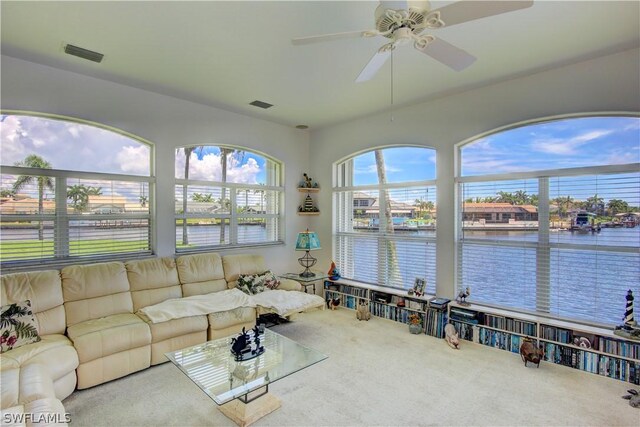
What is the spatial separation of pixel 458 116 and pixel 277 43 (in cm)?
249

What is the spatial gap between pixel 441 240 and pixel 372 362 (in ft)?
6.15

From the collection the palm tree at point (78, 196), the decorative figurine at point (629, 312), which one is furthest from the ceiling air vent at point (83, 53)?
the decorative figurine at point (629, 312)

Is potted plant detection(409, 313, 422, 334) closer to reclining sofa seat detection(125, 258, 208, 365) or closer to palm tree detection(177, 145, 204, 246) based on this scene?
reclining sofa seat detection(125, 258, 208, 365)

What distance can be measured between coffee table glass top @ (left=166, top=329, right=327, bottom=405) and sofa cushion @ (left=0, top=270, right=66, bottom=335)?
4.19 feet

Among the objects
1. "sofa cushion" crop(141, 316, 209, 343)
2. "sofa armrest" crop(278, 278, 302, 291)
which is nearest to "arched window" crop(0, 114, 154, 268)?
"sofa cushion" crop(141, 316, 209, 343)

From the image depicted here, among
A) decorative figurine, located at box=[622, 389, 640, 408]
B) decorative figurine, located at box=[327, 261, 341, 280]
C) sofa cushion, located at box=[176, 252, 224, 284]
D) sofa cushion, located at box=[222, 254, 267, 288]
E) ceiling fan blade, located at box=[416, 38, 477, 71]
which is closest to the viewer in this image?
ceiling fan blade, located at box=[416, 38, 477, 71]

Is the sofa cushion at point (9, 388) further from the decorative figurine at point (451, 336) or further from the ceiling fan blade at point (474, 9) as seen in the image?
the decorative figurine at point (451, 336)

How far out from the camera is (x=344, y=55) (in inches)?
118

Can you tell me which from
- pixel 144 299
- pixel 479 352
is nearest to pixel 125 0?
pixel 144 299

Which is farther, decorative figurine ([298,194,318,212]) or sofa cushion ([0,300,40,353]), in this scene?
decorative figurine ([298,194,318,212])

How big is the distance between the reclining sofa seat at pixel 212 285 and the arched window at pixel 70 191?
601 mm

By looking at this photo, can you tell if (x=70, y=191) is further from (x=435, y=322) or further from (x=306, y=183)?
(x=435, y=322)

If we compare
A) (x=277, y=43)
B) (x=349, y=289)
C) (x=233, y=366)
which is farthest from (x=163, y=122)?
(x=349, y=289)

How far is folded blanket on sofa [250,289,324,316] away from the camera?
3783 millimetres
